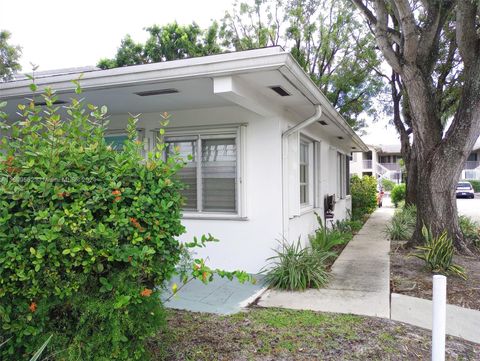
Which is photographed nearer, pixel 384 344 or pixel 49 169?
pixel 49 169

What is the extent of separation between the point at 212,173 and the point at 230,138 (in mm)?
662

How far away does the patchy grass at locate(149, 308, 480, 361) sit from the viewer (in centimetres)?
327

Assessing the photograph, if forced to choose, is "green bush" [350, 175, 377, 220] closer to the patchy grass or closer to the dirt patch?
the dirt patch

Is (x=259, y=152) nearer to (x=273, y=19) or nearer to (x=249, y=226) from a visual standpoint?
(x=249, y=226)

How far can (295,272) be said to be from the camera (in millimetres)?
5371

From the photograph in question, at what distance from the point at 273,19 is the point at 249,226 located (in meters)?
14.8

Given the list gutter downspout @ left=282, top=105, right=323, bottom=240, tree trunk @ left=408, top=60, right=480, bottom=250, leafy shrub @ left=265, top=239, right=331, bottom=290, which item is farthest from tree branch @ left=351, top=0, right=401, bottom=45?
leafy shrub @ left=265, top=239, right=331, bottom=290

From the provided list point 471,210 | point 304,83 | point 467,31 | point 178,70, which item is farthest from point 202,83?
point 471,210

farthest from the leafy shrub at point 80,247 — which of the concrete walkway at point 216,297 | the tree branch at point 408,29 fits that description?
the tree branch at point 408,29

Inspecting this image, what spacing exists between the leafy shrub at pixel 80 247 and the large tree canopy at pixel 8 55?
13526 mm

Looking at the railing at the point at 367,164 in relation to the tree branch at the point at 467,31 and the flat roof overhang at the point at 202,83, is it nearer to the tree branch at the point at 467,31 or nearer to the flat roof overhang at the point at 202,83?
the tree branch at the point at 467,31

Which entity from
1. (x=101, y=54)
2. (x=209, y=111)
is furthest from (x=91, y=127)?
(x=101, y=54)

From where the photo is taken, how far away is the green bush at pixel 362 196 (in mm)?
16008

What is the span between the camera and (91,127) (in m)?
2.88
